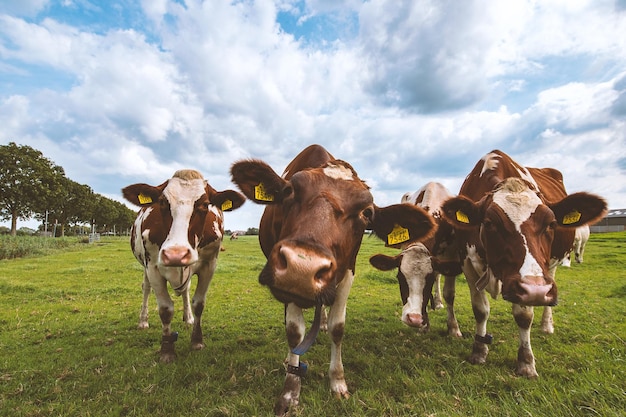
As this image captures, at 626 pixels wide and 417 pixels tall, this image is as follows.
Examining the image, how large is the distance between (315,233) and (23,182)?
142 feet

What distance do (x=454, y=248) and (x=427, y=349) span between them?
1.74 m

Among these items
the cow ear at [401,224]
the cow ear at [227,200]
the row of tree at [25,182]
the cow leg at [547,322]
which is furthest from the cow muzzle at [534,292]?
the row of tree at [25,182]

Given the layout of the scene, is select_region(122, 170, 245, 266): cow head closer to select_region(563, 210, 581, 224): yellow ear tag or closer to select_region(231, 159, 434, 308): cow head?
select_region(231, 159, 434, 308): cow head

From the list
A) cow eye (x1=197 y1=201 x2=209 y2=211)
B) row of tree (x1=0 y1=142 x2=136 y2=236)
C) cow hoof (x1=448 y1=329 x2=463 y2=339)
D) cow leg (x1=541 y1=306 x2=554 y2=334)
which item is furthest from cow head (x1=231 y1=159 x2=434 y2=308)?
row of tree (x1=0 y1=142 x2=136 y2=236)

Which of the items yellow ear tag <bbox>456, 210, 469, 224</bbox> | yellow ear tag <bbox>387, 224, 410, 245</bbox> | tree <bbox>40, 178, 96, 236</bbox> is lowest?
yellow ear tag <bbox>387, 224, 410, 245</bbox>

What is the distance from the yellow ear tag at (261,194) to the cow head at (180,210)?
124 centimetres

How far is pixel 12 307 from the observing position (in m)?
8.21

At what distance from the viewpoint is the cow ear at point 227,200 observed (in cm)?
526

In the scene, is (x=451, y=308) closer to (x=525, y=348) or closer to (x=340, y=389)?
(x=525, y=348)

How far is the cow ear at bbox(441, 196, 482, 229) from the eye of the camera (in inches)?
170

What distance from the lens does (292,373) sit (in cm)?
354

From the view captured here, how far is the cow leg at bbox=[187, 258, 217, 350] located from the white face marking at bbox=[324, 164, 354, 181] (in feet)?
10.5

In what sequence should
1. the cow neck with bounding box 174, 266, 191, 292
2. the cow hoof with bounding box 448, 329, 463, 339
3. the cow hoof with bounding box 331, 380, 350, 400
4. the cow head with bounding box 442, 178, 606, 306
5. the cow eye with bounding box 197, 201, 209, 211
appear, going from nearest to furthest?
the cow head with bounding box 442, 178, 606, 306
the cow hoof with bounding box 331, 380, 350, 400
the cow eye with bounding box 197, 201, 209, 211
the cow neck with bounding box 174, 266, 191, 292
the cow hoof with bounding box 448, 329, 463, 339

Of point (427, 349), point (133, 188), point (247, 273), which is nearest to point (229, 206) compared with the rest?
point (133, 188)
